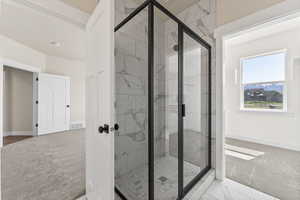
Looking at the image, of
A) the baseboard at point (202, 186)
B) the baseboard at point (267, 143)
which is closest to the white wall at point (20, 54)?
the baseboard at point (202, 186)

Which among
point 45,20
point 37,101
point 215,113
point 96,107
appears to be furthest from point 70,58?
point 215,113

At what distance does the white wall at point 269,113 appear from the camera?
3.03 m

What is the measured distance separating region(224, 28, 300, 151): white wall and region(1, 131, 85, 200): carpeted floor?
2.97 metres

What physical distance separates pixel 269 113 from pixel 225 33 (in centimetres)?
287

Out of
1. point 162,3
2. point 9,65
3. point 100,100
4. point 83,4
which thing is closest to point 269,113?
point 162,3

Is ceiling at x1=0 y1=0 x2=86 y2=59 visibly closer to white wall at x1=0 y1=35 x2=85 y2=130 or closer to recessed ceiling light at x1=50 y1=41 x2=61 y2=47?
recessed ceiling light at x1=50 y1=41 x2=61 y2=47

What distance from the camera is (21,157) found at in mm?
2393

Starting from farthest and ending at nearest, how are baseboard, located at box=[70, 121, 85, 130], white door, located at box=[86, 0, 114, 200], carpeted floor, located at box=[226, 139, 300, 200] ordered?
baseboard, located at box=[70, 121, 85, 130], carpeted floor, located at box=[226, 139, 300, 200], white door, located at box=[86, 0, 114, 200]

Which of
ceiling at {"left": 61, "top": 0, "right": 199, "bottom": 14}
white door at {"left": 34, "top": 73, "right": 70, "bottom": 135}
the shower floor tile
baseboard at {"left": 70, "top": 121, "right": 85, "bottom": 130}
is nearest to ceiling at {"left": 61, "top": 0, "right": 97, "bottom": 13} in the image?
ceiling at {"left": 61, "top": 0, "right": 199, "bottom": 14}

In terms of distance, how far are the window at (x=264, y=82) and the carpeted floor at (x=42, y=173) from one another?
14.7 feet

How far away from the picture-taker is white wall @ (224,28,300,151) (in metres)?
3.03

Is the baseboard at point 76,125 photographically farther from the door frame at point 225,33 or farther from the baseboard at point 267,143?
the baseboard at point 267,143

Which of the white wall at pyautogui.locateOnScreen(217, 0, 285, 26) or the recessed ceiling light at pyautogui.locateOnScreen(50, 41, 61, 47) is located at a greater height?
the recessed ceiling light at pyautogui.locateOnScreen(50, 41, 61, 47)

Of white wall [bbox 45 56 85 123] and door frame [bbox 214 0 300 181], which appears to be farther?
white wall [bbox 45 56 85 123]
